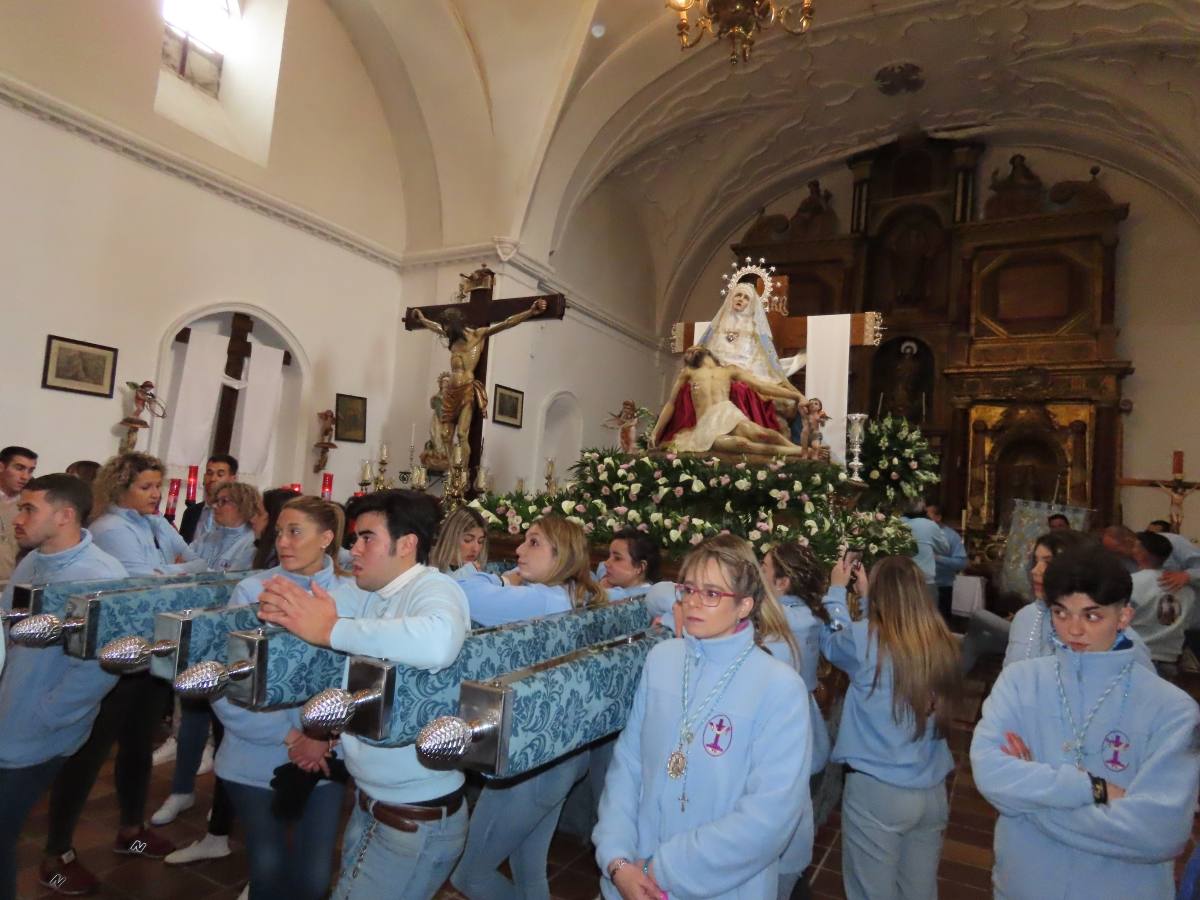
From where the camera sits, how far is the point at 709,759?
1834 millimetres

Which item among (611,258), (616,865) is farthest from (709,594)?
(611,258)

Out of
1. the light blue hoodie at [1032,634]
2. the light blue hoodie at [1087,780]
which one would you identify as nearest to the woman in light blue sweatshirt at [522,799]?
the light blue hoodie at [1087,780]

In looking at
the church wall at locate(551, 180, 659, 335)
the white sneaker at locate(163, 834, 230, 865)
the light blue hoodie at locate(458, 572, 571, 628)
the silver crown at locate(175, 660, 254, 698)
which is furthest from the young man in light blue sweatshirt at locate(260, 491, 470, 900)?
the church wall at locate(551, 180, 659, 335)

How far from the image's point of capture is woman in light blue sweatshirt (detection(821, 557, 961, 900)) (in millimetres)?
2488

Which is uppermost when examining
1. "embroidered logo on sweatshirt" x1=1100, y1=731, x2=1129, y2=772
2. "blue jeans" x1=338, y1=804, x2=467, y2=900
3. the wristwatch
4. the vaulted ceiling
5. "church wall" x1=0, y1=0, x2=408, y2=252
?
the vaulted ceiling

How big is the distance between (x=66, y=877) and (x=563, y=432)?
36.4 ft

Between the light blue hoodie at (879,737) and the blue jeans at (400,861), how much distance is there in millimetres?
1292

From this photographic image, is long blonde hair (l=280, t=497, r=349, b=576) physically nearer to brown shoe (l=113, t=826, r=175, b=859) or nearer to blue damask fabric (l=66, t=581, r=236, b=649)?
Answer: blue damask fabric (l=66, t=581, r=236, b=649)

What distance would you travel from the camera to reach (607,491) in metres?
6.66

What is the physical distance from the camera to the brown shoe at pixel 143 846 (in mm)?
3230

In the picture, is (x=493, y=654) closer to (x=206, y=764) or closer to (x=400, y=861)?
(x=400, y=861)

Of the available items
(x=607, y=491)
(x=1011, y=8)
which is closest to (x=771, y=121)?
(x=1011, y=8)

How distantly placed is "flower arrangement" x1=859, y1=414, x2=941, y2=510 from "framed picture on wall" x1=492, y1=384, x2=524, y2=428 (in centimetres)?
514

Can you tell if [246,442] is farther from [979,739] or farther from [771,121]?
[771,121]
